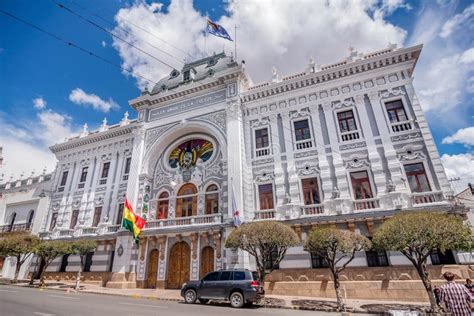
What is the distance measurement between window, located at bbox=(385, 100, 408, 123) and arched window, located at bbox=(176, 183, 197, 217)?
16595 millimetres

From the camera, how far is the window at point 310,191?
61.2ft

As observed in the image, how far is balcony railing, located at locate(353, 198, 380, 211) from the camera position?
54.5 ft

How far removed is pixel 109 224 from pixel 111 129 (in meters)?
10.4

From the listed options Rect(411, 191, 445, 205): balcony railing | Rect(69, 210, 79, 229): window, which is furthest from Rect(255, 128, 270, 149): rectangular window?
Rect(69, 210, 79, 229): window

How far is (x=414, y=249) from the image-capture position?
38.5 feet

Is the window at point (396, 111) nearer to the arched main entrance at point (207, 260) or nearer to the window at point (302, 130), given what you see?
the window at point (302, 130)

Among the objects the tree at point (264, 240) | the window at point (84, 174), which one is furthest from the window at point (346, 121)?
the window at point (84, 174)

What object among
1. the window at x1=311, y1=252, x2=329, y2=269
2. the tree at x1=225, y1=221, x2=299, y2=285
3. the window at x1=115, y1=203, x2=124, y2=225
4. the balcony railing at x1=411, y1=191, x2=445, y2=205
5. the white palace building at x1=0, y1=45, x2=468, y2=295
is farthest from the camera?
the window at x1=115, y1=203, x2=124, y2=225

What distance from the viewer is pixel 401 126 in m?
18.2

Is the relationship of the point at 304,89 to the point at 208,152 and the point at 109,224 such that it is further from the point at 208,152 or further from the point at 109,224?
the point at 109,224

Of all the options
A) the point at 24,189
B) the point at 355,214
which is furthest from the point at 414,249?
the point at 24,189

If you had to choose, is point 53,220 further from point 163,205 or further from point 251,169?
point 251,169

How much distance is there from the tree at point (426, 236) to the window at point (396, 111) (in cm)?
910

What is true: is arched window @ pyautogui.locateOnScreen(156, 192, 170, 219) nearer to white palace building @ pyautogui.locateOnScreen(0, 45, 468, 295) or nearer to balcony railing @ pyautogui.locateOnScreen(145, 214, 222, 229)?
white palace building @ pyautogui.locateOnScreen(0, 45, 468, 295)
